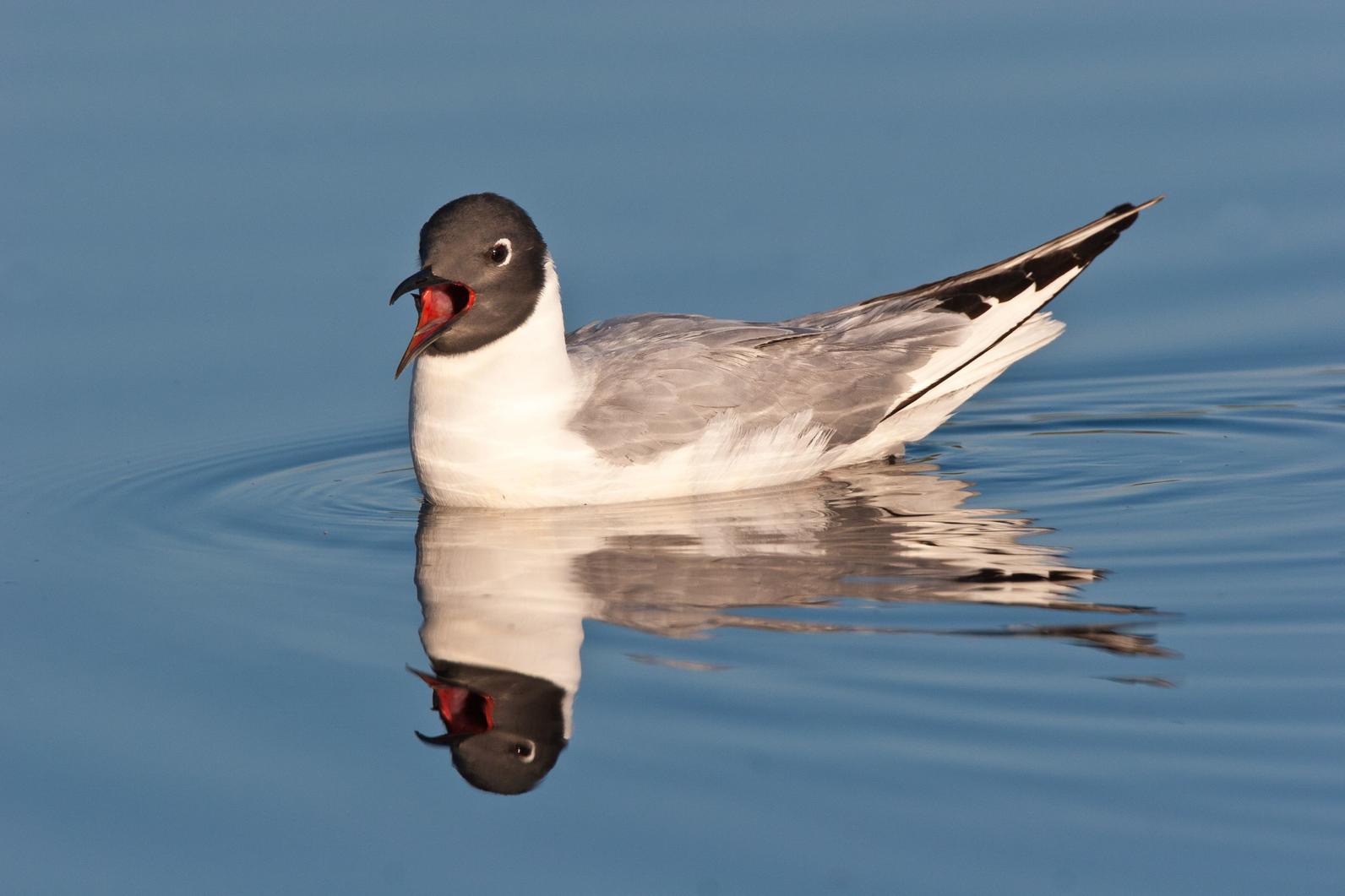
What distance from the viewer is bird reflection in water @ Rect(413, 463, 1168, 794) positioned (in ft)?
22.0

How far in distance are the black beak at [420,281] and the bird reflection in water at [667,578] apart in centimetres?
113

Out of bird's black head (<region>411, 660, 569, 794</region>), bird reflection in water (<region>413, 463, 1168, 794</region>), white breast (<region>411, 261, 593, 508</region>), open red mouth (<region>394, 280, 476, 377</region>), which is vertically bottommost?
bird's black head (<region>411, 660, 569, 794</region>)

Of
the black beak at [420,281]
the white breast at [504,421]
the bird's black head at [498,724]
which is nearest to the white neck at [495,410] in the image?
the white breast at [504,421]

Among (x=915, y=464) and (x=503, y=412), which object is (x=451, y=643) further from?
(x=915, y=464)

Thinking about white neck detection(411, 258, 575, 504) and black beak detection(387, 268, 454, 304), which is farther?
white neck detection(411, 258, 575, 504)

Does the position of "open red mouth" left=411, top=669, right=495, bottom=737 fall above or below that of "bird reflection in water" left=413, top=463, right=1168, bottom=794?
below

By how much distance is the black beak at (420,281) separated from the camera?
8.55 m

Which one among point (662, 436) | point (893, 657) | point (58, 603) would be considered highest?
point (662, 436)

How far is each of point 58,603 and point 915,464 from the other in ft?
14.5

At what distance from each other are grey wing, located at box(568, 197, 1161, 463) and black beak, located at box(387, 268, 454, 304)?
0.88 meters

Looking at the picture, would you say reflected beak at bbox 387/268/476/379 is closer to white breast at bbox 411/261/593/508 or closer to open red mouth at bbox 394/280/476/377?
open red mouth at bbox 394/280/476/377

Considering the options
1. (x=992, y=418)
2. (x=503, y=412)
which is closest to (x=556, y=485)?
(x=503, y=412)

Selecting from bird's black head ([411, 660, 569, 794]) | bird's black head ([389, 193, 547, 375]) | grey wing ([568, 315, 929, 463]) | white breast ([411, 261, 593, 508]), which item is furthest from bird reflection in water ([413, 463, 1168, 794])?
bird's black head ([389, 193, 547, 375])

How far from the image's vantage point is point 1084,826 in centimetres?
550
